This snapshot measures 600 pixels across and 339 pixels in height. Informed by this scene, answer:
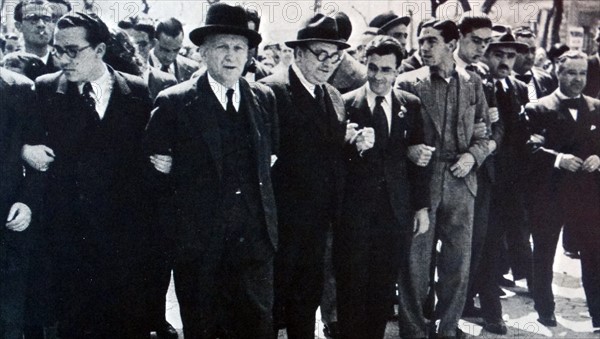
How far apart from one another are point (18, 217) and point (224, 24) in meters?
1.20

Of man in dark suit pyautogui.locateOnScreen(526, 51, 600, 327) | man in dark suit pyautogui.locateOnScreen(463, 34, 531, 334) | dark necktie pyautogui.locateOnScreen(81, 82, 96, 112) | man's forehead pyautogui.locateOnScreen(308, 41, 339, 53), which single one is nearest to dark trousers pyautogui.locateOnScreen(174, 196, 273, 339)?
dark necktie pyautogui.locateOnScreen(81, 82, 96, 112)

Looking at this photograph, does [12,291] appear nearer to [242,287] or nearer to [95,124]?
[95,124]

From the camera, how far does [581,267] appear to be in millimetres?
3768

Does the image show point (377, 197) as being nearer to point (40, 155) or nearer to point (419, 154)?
point (419, 154)

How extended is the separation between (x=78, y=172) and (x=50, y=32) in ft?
2.14

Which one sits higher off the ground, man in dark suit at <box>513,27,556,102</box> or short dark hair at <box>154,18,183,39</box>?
short dark hair at <box>154,18,183,39</box>

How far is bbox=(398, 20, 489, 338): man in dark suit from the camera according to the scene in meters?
3.35

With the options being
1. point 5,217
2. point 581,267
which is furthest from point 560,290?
point 5,217

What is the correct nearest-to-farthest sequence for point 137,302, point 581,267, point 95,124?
point 95,124, point 137,302, point 581,267

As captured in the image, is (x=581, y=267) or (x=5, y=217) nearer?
(x=5, y=217)

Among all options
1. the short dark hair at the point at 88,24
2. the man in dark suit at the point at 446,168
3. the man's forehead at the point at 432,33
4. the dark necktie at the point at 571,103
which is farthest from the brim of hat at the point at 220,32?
the dark necktie at the point at 571,103

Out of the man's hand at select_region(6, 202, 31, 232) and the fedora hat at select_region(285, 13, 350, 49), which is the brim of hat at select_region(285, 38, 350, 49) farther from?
the man's hand at select_region(6, 202, 31, 232)

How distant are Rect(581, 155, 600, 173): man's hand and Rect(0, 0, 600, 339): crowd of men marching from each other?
0.01 meters

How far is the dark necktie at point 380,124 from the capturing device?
317 centimetres
